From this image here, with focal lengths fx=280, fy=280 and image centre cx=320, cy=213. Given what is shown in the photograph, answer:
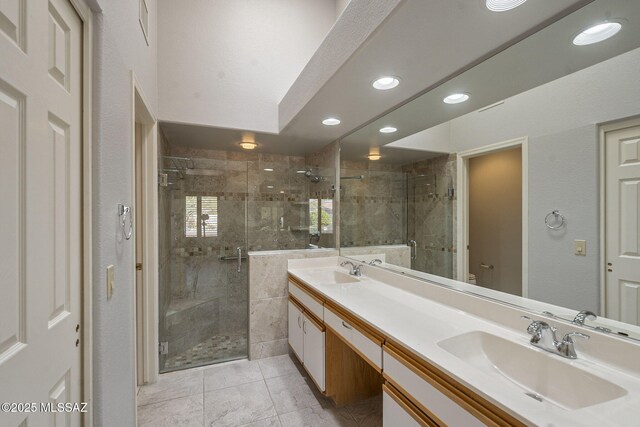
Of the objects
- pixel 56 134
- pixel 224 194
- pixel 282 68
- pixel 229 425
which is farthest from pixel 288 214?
pixel 56 134

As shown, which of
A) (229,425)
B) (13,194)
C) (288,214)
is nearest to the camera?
(13,194)

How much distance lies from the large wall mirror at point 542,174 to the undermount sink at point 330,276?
2.05ft

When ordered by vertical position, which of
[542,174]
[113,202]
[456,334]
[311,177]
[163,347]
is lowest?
[163,347]

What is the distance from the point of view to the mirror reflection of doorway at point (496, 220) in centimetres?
138

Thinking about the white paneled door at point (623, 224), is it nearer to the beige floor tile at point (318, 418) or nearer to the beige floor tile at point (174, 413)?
the beige floor tile at point (318, 418)

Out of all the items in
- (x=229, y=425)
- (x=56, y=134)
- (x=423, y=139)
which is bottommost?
(x=229, y=425)

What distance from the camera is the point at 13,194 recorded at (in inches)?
26.6

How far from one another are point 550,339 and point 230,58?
9.61 feet

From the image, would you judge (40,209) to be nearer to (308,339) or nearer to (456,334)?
(456,334)

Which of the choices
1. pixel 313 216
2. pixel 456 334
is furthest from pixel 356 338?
pixel 313 216

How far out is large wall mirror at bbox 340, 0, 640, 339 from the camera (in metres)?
1.02

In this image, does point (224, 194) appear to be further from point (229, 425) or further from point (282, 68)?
point (229, 425)

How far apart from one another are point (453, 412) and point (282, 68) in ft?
9.40

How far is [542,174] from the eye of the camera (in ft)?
4.10
